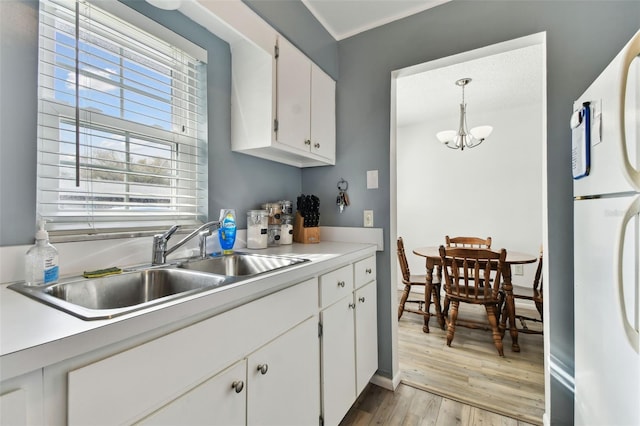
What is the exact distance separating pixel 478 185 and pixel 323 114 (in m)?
2.80

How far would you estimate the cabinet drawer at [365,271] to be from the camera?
169 centimetres

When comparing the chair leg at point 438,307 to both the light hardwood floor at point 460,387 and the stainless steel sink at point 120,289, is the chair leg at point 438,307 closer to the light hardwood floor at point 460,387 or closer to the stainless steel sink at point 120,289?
the light hardwood floor at point 460,387

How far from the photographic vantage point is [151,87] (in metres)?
1.32

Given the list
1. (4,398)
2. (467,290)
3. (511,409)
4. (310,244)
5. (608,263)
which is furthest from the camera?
(467,290)

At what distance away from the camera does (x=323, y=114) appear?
2.00m

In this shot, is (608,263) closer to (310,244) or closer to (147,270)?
(310,244)

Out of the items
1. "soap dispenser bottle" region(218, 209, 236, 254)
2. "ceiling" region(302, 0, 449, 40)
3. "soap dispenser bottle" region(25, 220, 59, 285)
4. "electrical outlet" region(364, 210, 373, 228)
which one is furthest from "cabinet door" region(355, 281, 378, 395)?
"ceiling" region(302, 0, 449, 40)

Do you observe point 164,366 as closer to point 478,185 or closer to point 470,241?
point 470,241

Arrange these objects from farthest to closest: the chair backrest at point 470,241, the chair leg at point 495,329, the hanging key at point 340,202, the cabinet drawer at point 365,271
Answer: the chair backrest at point 470,241
the chair leg at point 495,329
the hanging key at point 340,202
the cabinet drawer at point 365,271

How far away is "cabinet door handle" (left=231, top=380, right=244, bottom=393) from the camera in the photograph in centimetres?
86

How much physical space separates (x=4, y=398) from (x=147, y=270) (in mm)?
675

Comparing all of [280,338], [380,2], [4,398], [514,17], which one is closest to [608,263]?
[280,338]

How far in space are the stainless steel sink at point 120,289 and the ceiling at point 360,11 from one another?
6.03 ft

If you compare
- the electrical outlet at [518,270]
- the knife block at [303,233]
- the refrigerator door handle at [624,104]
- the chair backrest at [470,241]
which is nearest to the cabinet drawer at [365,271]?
the knife block at [303,233]
